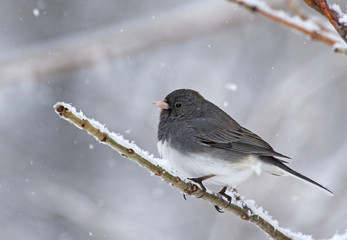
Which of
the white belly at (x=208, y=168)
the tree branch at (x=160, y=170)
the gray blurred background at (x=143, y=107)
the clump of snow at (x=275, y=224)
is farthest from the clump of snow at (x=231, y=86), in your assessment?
the clump of snow at (x=275, y=224)

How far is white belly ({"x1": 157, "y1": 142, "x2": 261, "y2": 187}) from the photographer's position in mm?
2410

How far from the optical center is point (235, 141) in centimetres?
267

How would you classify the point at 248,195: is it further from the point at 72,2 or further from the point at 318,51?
the point at 72,2

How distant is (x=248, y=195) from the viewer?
412 centimetres

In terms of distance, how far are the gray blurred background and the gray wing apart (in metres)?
1.37

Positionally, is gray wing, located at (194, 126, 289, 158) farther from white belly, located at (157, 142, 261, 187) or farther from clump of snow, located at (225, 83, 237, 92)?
clump of snow, located at (225, 83, 237, 92)

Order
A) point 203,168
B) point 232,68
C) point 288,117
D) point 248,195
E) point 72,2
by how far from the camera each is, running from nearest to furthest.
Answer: point 203,168
point 248,195
point 288,117
point 232,68
point 72,2

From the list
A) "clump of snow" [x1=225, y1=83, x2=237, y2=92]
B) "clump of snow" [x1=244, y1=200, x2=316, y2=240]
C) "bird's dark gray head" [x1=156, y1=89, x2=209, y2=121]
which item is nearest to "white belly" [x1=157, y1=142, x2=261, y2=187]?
"bird's dark gray head" [x1=156, y1=89, x2=209, y2=121]

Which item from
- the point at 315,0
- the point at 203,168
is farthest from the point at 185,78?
the point at 315,0

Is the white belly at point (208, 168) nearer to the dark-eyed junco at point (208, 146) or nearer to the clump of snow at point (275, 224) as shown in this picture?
the dark-eyed junco at point (208, 146)

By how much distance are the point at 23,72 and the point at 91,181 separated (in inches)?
73.7

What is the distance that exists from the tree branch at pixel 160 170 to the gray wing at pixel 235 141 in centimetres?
58

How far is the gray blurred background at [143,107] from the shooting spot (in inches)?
170

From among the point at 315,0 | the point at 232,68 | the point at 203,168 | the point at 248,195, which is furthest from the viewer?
the point at 232,68
